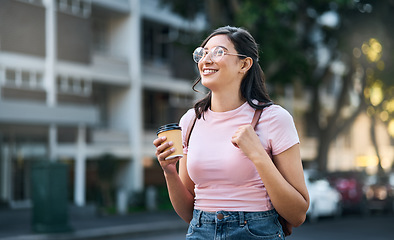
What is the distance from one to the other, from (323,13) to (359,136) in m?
35.2

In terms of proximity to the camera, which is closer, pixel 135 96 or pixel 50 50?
pixel 50 50

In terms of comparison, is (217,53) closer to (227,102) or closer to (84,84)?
(227,102)

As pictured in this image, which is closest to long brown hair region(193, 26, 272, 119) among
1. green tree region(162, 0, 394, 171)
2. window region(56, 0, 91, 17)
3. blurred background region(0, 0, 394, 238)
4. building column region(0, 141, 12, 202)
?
blurred background region(0, 0, 394, 238)

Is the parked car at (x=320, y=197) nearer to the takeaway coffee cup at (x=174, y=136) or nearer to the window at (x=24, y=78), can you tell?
the window at (x=24, y=78)

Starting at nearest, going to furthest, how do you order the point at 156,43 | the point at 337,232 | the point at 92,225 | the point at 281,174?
1. the point at 281,174
2. the point at 337,232
3. the point at 92,225
4. the point at 156,43

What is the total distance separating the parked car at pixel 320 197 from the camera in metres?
20.2

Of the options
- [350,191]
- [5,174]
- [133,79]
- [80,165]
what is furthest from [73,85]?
[350,191]

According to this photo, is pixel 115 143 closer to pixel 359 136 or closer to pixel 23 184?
pixel 23 184

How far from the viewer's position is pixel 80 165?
24.2 meters

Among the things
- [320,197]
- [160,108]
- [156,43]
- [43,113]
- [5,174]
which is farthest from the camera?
[160,108]

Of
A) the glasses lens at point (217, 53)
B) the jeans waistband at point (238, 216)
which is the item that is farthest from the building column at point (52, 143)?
the jeans waistband at point (238, 216)

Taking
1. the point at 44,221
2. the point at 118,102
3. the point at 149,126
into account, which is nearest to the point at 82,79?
the point at 118,102

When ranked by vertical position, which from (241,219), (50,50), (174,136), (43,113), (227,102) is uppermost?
(50,50)

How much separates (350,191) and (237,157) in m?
22.5
